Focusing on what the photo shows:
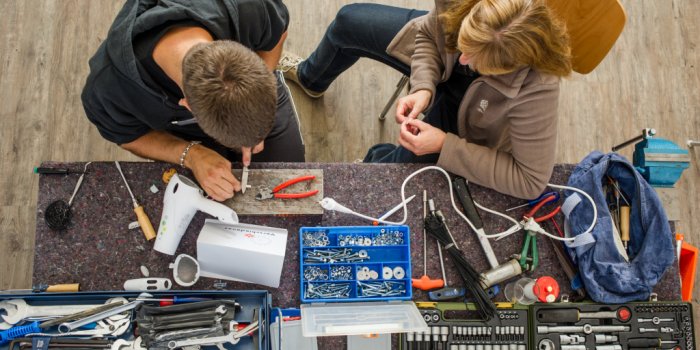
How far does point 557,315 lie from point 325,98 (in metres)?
1.20

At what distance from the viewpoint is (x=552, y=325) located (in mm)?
1234

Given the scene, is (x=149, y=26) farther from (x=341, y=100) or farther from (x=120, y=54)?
(x=341, y=100)

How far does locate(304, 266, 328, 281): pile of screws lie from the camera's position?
123 cm

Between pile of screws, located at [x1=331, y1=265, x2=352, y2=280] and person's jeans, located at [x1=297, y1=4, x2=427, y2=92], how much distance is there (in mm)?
630

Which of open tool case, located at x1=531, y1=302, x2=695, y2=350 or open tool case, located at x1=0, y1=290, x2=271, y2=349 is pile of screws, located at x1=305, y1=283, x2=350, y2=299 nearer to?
open tool case, located at x1=0, y1=290, x2=271, y2=349

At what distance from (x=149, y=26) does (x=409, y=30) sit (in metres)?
0.71

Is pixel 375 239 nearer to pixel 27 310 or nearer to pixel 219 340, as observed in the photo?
pixel 219 340

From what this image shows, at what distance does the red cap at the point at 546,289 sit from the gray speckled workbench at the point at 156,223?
45mm

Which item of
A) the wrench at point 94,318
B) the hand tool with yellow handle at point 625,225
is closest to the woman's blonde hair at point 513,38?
the hand tool with yellow handle at point 625,225

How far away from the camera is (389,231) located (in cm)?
127

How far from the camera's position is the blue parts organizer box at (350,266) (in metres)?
1.22

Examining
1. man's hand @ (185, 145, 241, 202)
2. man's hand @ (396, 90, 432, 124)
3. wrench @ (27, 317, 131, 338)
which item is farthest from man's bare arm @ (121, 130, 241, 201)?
man's hand @ (396, 90, 432, 124)

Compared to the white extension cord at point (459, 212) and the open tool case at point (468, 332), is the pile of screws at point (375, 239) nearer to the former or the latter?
the white extension cord at point (459, 212)

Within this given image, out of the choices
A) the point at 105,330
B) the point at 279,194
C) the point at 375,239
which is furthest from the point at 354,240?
the point at 105,330
